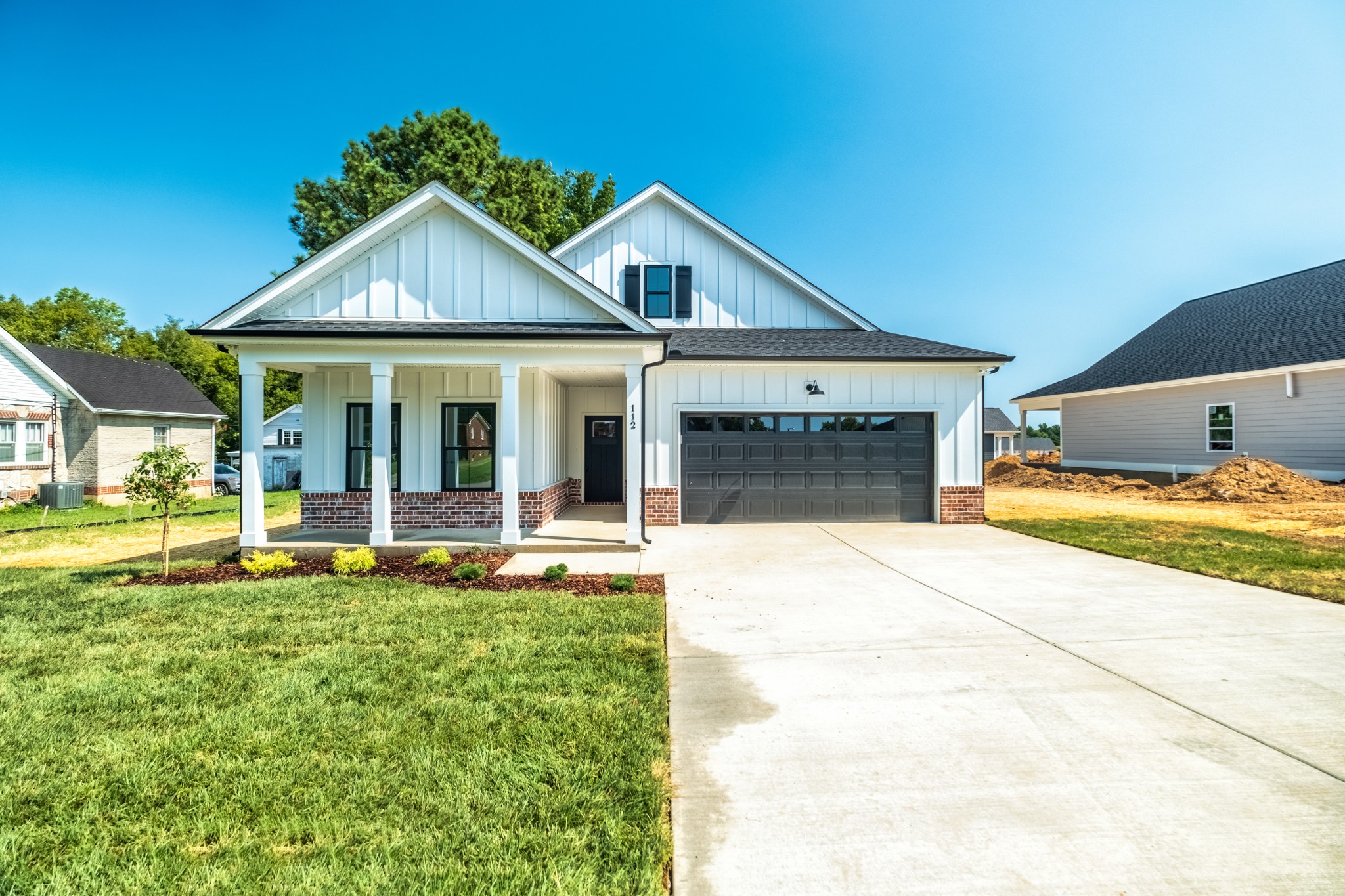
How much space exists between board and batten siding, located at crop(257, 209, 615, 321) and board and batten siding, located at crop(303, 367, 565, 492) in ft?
4.65

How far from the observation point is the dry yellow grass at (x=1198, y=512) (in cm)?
1148

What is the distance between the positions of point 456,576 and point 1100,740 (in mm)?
6636

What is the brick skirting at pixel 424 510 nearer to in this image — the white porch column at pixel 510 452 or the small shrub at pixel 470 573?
the white porch column at pixel 510 452

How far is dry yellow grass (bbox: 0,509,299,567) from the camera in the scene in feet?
31.5

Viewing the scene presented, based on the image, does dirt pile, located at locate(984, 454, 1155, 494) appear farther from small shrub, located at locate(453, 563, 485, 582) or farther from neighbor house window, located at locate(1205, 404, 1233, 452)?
small shrub, located at locate(453, 563, 485, 582)

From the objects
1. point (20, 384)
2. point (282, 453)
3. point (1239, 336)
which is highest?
point (1239, 336)

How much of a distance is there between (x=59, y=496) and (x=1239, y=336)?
37628mm

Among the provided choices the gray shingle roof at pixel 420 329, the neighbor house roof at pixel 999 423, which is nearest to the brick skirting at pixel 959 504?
the gray shingle roof at pixel 420 329

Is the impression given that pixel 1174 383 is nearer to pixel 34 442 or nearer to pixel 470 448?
pixel 470 448

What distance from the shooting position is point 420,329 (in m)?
9.22

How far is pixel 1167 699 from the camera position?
3893 mm

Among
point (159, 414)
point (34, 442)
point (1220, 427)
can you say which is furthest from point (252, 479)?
point (1220, 427)

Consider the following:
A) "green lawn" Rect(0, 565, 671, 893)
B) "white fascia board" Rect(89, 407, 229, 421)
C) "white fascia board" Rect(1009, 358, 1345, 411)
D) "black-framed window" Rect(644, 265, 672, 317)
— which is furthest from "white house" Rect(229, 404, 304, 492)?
"white fascia board" Rect(1009, 358, 1345, 411)

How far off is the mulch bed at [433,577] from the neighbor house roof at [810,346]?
18.4ft
